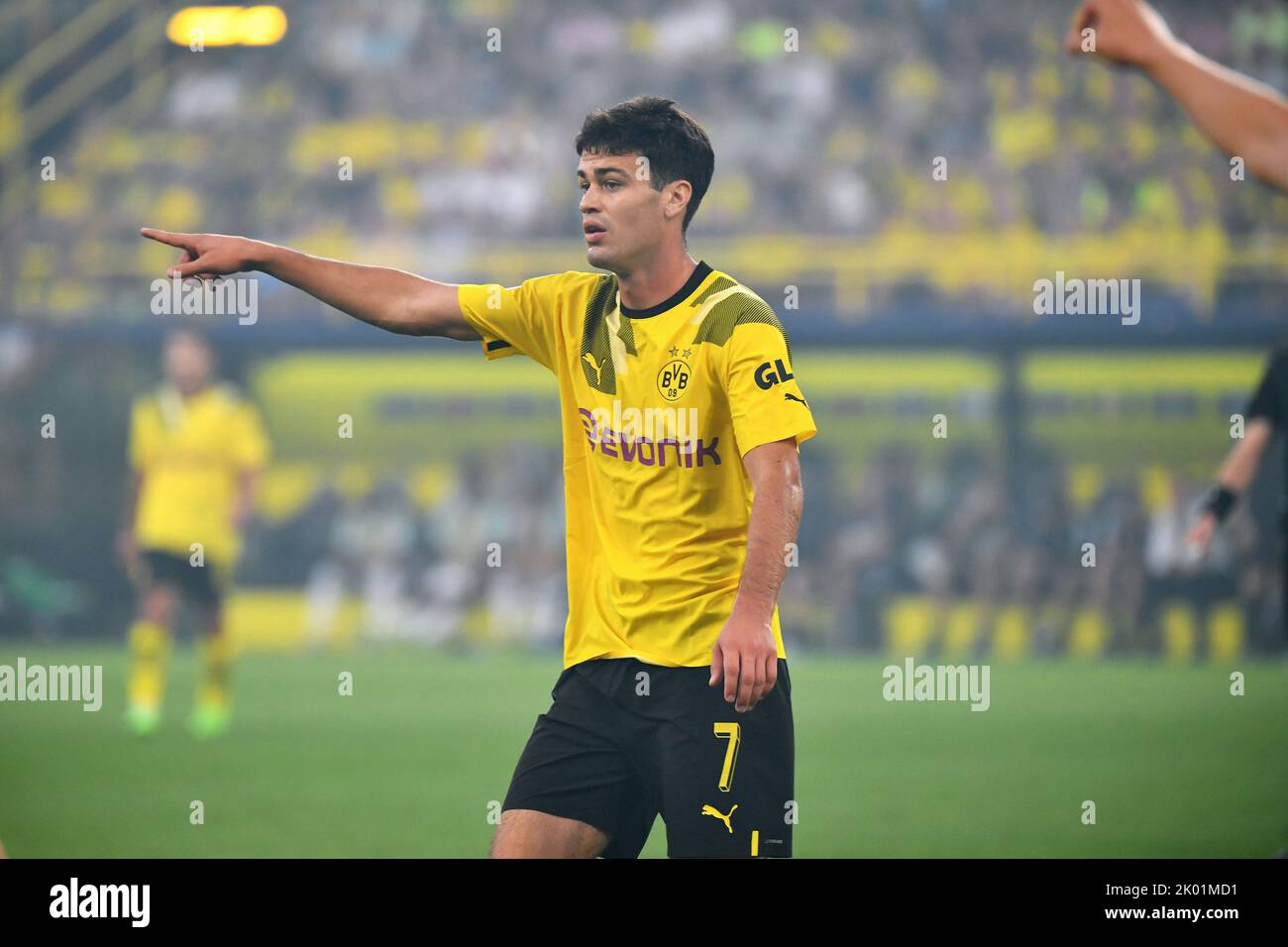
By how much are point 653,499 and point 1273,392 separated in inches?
156

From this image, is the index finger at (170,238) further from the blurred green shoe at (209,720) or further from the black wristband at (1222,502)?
the blurred green shoe at (209,720)

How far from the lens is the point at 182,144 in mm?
24453

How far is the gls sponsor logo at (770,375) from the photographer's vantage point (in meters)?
3.99

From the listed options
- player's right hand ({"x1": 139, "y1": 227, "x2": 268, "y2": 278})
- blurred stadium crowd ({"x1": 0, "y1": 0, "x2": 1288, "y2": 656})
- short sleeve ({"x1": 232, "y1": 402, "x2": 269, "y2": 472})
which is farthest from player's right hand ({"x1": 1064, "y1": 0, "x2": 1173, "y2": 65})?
blurred stadium crowd ({"x1": 0, "y1": 0, "x2": 1288, "y2": 656})

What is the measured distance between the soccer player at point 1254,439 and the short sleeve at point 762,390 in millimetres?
3541

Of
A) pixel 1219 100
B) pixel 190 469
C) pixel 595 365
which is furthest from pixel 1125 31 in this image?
pixel 190 469

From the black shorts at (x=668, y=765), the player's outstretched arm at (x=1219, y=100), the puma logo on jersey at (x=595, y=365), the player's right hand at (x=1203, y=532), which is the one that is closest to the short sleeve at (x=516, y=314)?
the puma logo on jersey at (x=595, y=365)

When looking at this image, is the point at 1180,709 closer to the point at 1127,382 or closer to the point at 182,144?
the point at 1127,382

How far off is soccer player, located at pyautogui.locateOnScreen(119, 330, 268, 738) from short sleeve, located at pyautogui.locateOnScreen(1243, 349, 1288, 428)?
6.80 meters

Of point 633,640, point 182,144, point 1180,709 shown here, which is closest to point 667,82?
point 182,144

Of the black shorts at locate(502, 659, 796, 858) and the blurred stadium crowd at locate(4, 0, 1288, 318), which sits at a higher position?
the blurred stadium crowd at locate(4, 0, 1288, 318)

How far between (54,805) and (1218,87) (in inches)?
281

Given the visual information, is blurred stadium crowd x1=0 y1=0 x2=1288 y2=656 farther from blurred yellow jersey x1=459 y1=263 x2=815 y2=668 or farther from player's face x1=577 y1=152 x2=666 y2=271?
player's face x1=577 y1=152 x2=666 y2=271

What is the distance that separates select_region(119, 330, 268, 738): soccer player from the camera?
11.0 meters
